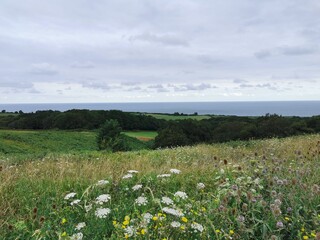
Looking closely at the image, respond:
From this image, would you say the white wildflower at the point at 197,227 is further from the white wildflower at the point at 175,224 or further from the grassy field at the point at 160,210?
the white wildflower at the point at 175,224

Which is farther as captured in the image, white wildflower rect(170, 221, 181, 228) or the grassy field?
the grassy field

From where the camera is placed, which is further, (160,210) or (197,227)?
(160,210)

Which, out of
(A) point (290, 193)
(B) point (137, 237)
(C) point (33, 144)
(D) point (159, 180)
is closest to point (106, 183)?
(D) point (159, 180)

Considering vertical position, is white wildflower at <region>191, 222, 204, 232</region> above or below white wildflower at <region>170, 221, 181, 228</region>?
below

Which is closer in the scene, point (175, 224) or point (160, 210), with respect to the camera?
point (175, 224)

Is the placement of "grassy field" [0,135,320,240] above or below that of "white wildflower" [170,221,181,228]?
below

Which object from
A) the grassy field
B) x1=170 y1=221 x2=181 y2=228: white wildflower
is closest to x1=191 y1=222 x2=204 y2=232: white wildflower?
the grassy field

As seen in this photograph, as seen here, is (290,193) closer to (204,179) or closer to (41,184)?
(204,179)

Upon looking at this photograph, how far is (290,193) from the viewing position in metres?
3.62

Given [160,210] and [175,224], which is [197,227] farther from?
[160,210]

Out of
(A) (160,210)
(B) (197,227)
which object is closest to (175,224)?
(B) (197,227)

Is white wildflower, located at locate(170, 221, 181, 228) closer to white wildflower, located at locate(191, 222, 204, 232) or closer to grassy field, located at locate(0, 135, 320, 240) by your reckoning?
grassy field, located at locate(0, 135, 320, 240)

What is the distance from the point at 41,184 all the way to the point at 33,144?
48648 millimetres

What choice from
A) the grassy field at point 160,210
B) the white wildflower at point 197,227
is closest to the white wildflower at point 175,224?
the grassy field at point 160,210
